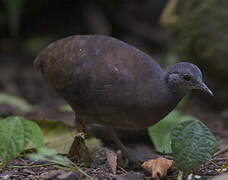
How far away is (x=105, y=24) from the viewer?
8539mm

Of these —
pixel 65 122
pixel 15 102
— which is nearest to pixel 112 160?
pixel 65 122

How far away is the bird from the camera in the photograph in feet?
12.7

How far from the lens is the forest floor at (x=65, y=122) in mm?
3521

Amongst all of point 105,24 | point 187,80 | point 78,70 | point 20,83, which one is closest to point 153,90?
point 187,80

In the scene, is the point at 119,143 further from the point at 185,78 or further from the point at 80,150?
the point at 185,78

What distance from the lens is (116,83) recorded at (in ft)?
12.9

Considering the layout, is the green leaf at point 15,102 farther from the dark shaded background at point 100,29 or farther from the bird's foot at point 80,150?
the bird's foot at point 80,150

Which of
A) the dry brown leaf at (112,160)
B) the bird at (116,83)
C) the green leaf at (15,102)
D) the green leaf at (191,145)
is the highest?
the bird at (116,83)

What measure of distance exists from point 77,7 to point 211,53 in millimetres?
3509

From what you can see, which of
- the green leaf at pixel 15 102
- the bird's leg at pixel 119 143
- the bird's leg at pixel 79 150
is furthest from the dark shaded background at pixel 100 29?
the bird's leg at pixel 79 150

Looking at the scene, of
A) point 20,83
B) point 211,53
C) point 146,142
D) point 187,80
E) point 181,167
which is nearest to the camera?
point 181,167

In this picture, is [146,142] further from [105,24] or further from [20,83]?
[105,24]

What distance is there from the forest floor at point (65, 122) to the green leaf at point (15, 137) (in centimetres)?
20

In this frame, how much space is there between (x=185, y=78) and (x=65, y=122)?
53.4 inches
